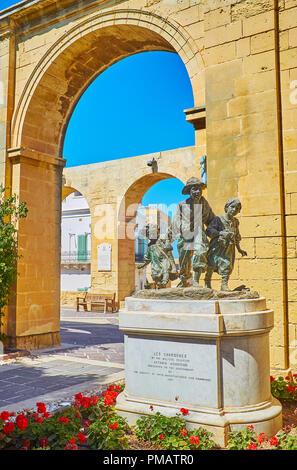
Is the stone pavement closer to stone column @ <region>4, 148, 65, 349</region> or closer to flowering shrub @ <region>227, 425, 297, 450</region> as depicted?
stone column @ <region>4, 148, 65, 349</region>

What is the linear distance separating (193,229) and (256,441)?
1877mm

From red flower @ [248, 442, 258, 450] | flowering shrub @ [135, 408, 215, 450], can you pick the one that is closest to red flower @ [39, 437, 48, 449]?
flowering shrub @ [135, 408, 215, 450]

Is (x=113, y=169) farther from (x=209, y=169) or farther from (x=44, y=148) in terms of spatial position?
(x=209, y=169)

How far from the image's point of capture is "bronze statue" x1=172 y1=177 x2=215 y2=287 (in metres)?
3.91

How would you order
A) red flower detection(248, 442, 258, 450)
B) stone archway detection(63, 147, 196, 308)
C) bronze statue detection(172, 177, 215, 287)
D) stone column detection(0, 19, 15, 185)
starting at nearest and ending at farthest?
1. red flower detection(248, 442, 258, 450)
2. bronze statue detection(172, 177, 215, 287)
3. stone column detection(0, 19, 15, 185)
4. stone archway detection(63, 147, 196, 308)

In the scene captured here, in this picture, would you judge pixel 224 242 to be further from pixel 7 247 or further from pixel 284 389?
pixel 7 247

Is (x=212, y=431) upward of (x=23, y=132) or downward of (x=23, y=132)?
downward

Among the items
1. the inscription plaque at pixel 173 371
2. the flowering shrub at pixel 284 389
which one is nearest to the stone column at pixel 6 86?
the inscription plaque at pixel 173 371

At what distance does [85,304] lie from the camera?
15.7 m

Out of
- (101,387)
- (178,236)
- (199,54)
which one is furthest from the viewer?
(199,54)

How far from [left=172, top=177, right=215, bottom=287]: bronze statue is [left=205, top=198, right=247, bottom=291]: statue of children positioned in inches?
3.8

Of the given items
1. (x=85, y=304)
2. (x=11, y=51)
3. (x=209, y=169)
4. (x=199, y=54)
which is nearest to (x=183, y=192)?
(x=209, y=169)

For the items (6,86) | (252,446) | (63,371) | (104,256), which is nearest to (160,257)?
Answer: (252,446)

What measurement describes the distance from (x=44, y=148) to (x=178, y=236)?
566cm
